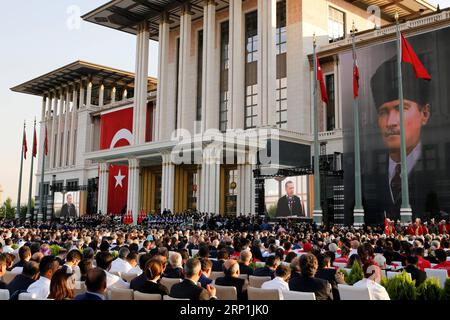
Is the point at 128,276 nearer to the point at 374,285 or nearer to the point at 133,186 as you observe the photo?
the point at 374,285

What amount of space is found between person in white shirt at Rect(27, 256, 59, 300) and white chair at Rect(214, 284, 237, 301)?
252 centimetres

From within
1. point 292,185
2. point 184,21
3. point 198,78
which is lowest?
point 292,185

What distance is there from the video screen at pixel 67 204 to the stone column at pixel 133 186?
47.0 ft

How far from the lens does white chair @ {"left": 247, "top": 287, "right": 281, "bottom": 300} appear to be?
6.26m

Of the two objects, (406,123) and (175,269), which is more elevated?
(406,123)

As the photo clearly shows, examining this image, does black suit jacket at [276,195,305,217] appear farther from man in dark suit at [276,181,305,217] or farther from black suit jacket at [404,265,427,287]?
black suit jacket at [404,265,427,287]

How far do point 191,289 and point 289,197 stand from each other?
106 feet

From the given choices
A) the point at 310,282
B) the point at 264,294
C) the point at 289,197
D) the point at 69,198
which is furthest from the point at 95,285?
the point at 69,198

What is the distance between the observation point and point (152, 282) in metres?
6.92

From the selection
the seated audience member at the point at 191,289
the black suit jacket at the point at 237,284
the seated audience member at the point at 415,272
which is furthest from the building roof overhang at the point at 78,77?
the seated audience member at the point at 191,289

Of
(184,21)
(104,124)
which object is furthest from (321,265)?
(104,124)

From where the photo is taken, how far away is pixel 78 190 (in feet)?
216

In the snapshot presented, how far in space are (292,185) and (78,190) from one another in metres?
37.3

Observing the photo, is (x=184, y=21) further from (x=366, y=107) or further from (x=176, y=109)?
(x=366, y=107)
